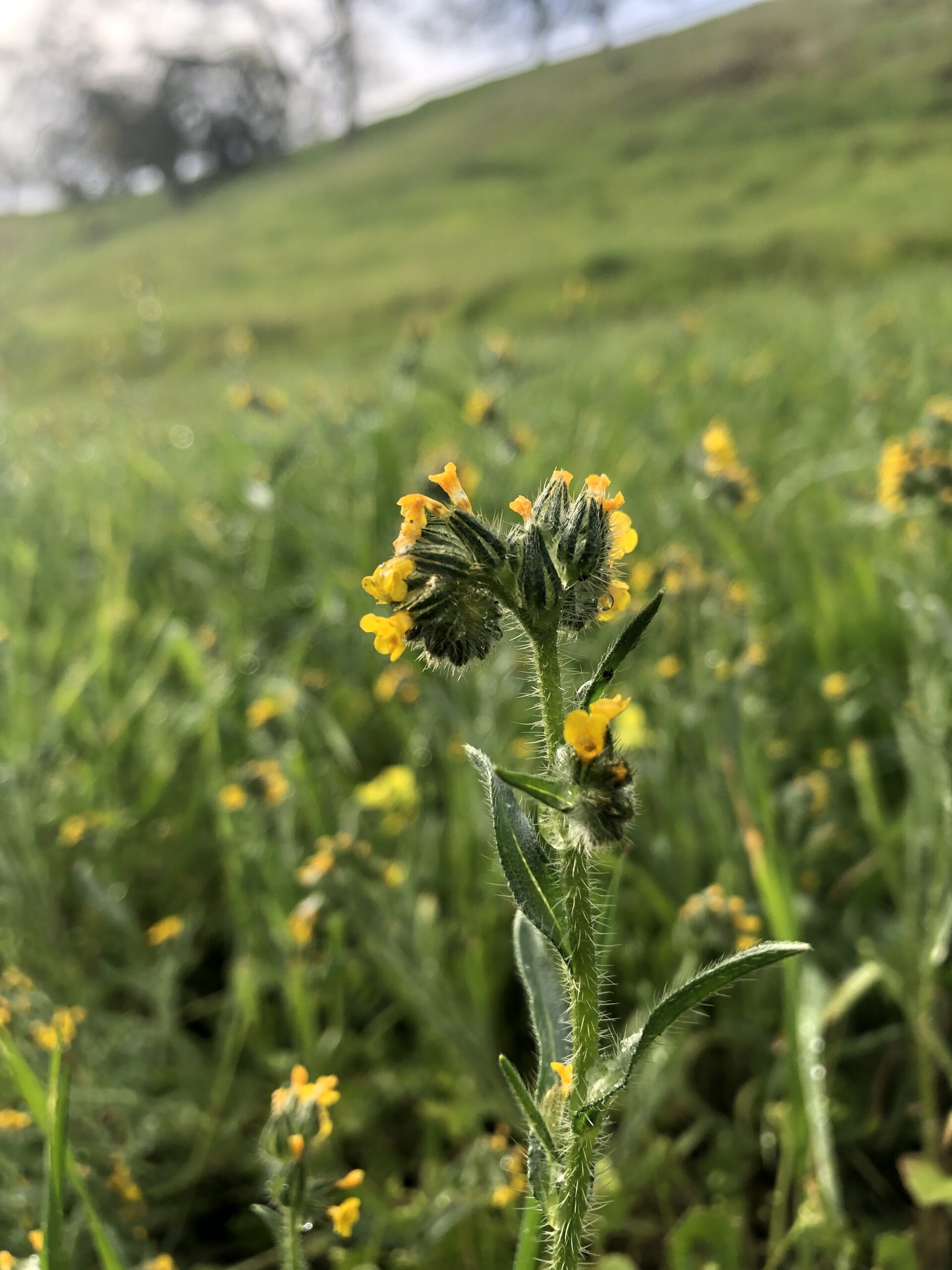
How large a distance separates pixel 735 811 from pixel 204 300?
27559 mm

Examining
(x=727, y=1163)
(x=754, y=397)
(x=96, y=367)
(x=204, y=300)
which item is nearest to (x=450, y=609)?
(x=727, y=1163)

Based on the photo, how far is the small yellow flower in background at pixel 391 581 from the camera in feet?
2.87

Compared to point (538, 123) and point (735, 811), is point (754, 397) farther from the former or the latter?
point (538, 123)

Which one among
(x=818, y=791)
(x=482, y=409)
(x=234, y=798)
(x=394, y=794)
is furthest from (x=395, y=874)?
(x=482, y=409)

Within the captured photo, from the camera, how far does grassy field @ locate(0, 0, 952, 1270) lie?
64.0 inches

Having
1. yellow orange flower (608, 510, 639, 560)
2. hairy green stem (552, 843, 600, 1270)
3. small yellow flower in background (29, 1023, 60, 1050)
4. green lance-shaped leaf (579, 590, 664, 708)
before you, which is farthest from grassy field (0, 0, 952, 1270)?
hairy green stem (552, 843, 600, 1270)

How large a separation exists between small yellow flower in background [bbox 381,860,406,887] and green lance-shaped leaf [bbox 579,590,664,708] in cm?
127

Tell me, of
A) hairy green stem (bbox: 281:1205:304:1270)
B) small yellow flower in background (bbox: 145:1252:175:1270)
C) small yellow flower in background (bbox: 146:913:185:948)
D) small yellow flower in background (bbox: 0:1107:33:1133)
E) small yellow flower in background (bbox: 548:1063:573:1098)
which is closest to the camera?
small yellow flower in background (bbox: 548:1063:573:1098)

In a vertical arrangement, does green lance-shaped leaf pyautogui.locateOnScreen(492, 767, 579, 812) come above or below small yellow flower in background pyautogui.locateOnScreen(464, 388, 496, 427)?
below

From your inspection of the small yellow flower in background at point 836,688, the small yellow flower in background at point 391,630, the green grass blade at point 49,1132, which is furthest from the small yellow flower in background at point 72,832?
the small yellow flower in background at point 836,688

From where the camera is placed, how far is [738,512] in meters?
3.23

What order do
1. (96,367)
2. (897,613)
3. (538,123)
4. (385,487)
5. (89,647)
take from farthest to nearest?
(538,123) → (96,367) → (385,487) → (89,647) → (897,613)

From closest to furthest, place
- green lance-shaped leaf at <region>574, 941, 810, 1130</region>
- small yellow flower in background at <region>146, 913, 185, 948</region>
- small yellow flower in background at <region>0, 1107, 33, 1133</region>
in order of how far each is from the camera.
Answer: green lance-shaped leaf at <region>574, 941, 810, 1130</region>, small yellow flower in background at <region>0, 1107, 33, 1133</region>, small yellow flower in background at <region>146, 913, 185, 948</region>

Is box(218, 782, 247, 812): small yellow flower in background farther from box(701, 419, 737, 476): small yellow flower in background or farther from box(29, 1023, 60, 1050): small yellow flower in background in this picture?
box(701, 419, 737, 476): small yellow flower in background
